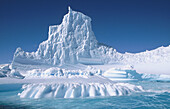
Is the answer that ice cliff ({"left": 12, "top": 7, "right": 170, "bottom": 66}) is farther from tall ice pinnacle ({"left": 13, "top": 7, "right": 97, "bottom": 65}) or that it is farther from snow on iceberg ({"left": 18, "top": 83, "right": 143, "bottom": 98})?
snow on iceberg ({"left": 18, "top": 83, "right": 143, "bottom": 98})

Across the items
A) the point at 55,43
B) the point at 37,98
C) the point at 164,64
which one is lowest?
the point at 37,98

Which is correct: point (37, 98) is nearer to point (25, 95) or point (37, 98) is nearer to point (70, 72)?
point (25, 95)

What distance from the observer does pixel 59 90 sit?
1002cm

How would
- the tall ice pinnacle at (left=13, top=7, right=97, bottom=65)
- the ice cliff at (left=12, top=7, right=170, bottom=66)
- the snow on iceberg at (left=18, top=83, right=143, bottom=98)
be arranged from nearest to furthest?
1. the snow on iceberg at (left=18, top=83, right=143, bottom=98)
2. the tall ice pinnacle at (left=13, top=7, right=97, bottom=65)
3. the ice cliff at (left=12, top=7, right=170, bottom=66)

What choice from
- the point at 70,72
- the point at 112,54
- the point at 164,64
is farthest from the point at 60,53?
the point at 164,64

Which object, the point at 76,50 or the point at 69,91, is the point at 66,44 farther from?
the point at 69,91

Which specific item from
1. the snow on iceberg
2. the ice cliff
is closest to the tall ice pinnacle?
the ice cliff

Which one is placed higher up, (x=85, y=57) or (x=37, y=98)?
(x=85, y=57)

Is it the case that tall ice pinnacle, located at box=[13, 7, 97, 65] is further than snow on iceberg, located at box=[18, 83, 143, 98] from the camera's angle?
Yes

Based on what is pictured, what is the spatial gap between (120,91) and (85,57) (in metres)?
33.9

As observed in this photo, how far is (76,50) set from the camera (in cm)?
4428

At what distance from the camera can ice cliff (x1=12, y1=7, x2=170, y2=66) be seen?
134 ft

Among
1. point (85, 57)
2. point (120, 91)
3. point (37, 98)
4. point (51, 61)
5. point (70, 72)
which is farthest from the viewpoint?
point (85, 57)

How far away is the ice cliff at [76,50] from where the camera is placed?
40812mm
